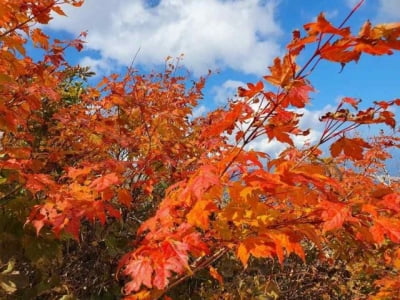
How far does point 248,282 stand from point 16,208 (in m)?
3.79

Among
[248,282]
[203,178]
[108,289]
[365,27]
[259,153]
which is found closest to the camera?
[365,27]

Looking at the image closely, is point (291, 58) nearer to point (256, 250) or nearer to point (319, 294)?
point (256, 250)

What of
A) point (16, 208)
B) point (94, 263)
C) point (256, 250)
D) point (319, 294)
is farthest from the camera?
point (319, 294)

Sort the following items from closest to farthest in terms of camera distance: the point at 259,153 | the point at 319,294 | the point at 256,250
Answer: the point at 256,250
the point at 259,153
the point at 319,294

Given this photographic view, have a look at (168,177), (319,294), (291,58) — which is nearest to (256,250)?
(291,58)

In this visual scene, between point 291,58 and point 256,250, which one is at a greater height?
point 291,58

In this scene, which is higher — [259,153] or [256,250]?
[259,153]

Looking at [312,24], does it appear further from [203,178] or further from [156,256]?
[156,256]

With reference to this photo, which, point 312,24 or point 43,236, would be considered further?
point 43,236

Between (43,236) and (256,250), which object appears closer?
(256,250)

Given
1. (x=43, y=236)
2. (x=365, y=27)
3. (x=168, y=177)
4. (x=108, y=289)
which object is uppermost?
(x=168, y=177)

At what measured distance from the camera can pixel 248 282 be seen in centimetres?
655

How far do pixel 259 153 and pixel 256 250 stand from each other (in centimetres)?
62

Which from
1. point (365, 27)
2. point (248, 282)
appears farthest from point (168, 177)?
point (365, 27)
